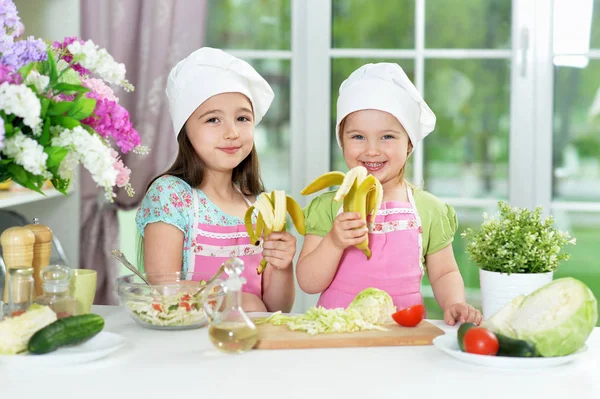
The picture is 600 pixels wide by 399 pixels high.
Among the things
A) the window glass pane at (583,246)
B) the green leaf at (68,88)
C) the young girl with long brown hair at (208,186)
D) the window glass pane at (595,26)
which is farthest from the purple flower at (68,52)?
the window glass pane at (595,26)

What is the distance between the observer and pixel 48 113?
1.38 m

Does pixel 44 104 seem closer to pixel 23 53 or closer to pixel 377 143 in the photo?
pixel 23 53

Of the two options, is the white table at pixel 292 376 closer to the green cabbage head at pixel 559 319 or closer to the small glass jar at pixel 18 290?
the green cabbage head at pixel 559 319

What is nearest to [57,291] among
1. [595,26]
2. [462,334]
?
[462,334]

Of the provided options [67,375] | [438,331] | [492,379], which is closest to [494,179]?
[438,331]

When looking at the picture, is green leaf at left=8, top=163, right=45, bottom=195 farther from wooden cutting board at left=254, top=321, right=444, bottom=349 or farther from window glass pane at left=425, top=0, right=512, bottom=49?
window glass pane at left=425, top=0, right=512, bottom=49

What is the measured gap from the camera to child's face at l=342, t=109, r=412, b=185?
2018 mm

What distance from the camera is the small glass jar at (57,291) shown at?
1.43 metres

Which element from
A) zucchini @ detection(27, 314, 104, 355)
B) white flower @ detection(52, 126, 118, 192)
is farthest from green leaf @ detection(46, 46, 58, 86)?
zucchini @ detection(27, 314, 104, 355)

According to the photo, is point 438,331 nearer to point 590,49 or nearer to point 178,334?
point 178,334

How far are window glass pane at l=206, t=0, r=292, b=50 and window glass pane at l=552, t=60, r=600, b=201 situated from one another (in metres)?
1.24

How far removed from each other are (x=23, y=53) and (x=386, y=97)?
0.96 m

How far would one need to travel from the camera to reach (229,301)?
136cm

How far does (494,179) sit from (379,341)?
204cm
